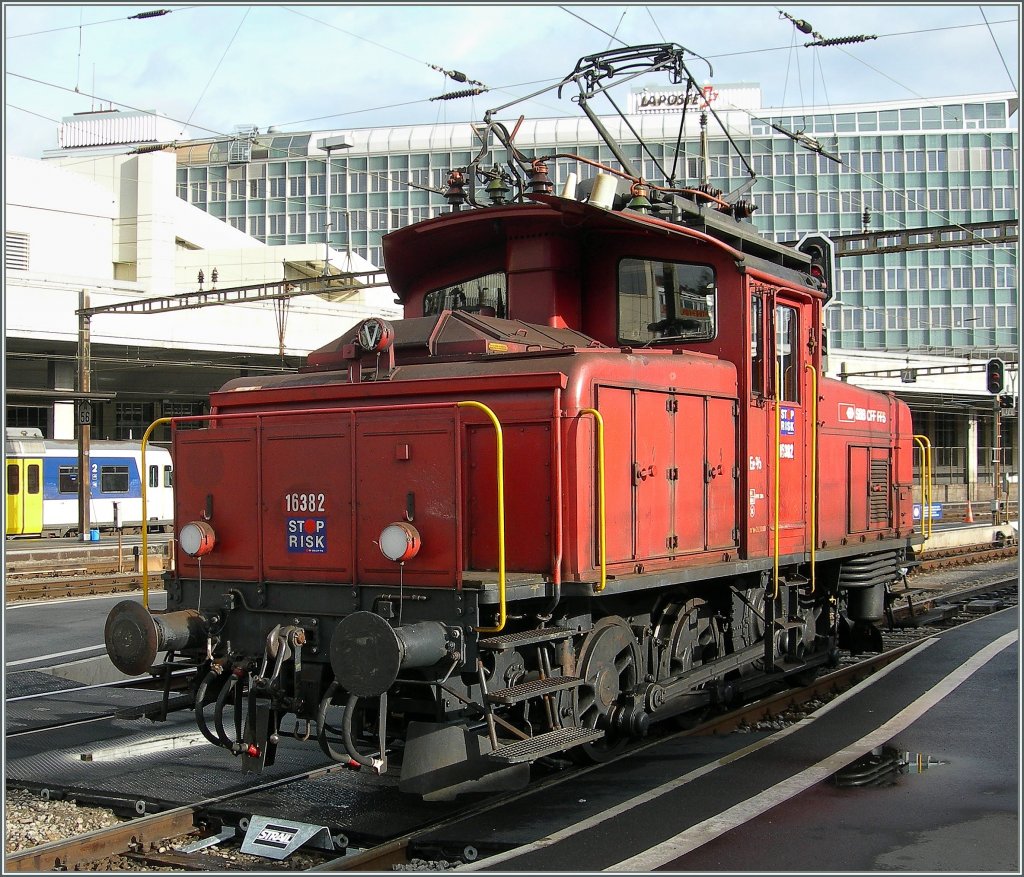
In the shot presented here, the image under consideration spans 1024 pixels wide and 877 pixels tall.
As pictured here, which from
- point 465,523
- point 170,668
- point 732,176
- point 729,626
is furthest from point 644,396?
point 732,176

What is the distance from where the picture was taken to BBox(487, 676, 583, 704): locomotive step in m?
6.00

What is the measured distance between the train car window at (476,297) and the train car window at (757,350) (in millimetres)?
2065

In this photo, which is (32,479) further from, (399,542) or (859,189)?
(859,189)

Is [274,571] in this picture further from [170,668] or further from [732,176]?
[732,176]

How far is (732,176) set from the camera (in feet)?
224

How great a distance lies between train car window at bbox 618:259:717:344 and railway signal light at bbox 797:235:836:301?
8.71 feet

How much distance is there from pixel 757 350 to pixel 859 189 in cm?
6531

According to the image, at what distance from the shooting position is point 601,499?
21.5 feet

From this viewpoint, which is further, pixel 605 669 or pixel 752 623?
pixel 752 623

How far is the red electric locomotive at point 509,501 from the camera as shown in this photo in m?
6.22

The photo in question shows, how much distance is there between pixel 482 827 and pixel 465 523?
1.89 m

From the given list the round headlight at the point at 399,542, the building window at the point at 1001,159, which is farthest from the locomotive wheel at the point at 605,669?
the building window at the point at 1001,159

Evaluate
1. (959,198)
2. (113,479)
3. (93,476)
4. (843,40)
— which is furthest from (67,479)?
(959,198)

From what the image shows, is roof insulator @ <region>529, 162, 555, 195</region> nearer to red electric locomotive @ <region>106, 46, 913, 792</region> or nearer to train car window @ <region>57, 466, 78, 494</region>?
red electric locomotive @ <region>106, 46, 913, 792</region>
